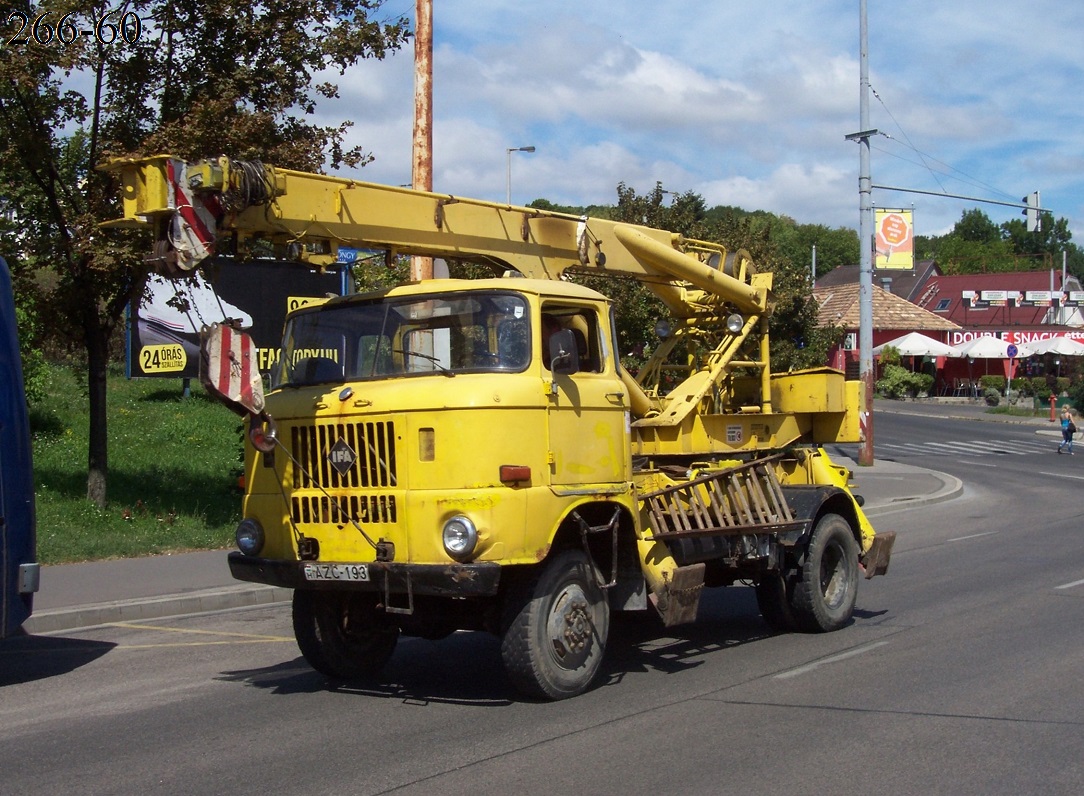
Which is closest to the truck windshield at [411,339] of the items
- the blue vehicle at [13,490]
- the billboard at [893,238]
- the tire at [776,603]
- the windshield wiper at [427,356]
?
the windshield wiper at [427,356]

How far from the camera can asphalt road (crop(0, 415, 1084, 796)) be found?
20.1 feet

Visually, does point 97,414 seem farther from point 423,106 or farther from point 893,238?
point 893,238

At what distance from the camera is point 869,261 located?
28219 millimetres

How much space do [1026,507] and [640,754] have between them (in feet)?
61.0

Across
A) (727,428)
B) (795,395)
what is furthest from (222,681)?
(795,395)

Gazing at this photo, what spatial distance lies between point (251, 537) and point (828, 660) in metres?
4.42

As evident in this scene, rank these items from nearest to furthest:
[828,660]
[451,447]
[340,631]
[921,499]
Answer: [451,447] → [340,631] → [828,660] → [921,499]

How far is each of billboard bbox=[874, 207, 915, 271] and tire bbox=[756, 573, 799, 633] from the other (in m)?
22.1

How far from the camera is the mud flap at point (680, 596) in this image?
8320 mm

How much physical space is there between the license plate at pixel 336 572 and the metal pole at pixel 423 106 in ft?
24.1

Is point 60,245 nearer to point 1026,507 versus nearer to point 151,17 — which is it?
point 151,17

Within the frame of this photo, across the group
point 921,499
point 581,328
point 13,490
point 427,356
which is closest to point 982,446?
point 921,499

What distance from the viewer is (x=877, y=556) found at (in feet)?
36.1

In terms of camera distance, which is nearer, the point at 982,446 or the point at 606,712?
the point at 606,712
